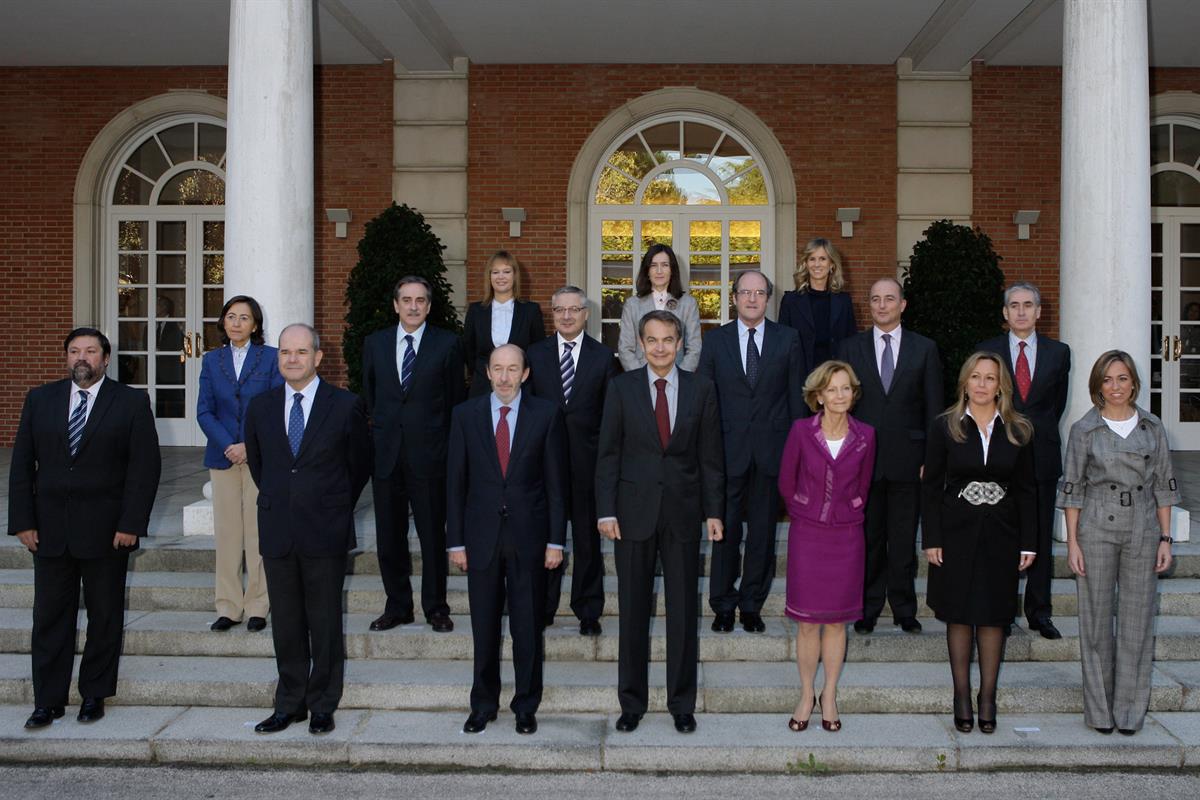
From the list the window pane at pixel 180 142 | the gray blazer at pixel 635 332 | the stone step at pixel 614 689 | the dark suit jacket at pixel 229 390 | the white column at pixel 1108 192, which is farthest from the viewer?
the window pane at pixel 180 142

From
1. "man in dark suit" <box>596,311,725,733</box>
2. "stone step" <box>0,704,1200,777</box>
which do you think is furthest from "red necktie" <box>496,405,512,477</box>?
"stone step" <box>0,704,1200,777</box>

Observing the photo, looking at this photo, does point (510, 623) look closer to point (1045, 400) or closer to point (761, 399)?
point (761, 399)

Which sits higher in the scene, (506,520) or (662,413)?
(662,413)

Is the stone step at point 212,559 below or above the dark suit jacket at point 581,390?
below

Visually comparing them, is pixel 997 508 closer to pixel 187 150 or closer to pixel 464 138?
pixel 464 138

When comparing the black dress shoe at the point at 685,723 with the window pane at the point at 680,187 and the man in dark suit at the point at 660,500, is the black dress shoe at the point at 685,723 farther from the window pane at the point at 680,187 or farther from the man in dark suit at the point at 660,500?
the window pane at the point at 680,187

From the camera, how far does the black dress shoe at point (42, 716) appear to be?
4.81 metres

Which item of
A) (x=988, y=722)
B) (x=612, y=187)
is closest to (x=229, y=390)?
(x=988, y=722)

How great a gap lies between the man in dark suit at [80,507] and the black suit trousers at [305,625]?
730 millimetres

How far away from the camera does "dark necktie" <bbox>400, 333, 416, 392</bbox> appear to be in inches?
222

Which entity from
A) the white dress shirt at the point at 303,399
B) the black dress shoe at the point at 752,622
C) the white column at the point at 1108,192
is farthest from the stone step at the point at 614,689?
the white column at the point at 1108,192

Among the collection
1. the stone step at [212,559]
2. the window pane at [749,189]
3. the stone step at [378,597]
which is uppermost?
the window pane at [749,189]

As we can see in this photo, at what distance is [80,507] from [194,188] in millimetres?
8714

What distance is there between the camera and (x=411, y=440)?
559 centimetres
